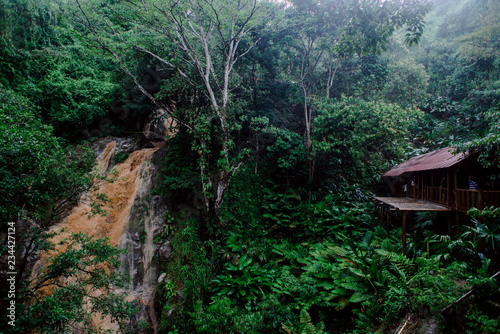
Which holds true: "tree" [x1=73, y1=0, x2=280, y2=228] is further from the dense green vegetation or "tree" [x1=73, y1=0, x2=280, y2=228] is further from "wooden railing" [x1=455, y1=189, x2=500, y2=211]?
"wooden railing" [x1=455, y1=189, x2=500, y2=211]

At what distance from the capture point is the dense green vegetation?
472cm

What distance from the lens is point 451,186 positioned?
28.8 feet

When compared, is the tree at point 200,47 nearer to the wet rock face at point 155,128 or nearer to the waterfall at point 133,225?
the waterfall at point 133,225

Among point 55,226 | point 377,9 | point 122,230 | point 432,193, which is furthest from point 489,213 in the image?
point 55,226

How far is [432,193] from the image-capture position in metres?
8.91

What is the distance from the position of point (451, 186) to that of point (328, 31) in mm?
9682

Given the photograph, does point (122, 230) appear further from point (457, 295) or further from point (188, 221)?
point (457, 295)

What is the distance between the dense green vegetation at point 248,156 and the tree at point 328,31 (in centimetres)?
5

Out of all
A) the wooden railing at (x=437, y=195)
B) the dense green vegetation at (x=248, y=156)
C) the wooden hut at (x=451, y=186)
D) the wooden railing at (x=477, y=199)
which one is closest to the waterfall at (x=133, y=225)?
the dense green vegetation at (x=248, y=156)

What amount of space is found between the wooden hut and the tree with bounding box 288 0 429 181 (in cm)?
416

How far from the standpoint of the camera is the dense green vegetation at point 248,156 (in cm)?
472

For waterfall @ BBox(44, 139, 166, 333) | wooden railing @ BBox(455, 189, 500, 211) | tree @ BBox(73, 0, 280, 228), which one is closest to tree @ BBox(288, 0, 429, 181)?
tree @ BBox(73, 0, 280, 228)

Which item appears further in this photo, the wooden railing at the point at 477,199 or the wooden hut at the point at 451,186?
the wooden hut at the point at 451,186

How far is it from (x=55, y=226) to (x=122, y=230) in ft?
6.49
